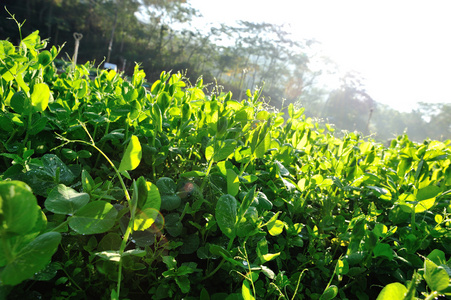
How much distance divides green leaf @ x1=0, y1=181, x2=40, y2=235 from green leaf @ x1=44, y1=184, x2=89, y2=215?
161 mm

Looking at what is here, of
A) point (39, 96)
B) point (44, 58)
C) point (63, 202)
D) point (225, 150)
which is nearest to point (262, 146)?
point (225, 150)

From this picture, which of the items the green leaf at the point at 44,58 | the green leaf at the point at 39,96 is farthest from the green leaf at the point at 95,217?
the green leaf at the point at 44,58

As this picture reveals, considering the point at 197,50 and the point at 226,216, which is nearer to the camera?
the point at 226,216

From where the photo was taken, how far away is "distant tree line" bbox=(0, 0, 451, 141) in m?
24.3

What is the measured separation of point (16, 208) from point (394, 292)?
0.49 meters

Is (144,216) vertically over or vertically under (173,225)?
over

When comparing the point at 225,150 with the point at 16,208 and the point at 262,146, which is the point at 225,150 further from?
the point at 16,208

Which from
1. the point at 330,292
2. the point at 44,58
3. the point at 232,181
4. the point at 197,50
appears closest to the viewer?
the point at 330,292

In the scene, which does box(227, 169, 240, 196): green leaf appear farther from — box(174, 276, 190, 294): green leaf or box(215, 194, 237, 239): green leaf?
box(174, 276, 190, 294): green leaf

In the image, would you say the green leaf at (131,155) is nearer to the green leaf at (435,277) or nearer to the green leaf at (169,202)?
the green leaf at (169,202)

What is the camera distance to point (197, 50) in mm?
30719

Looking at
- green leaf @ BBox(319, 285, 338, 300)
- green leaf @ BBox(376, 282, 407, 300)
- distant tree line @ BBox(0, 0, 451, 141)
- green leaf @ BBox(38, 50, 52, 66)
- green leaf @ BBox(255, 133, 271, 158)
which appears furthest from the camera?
distant tree line @ BBox(0, 0, 451, 141)

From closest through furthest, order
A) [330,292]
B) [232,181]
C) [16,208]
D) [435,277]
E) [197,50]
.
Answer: [16,208] < [435,277] < [330,292] < [232,181] < [197,50]

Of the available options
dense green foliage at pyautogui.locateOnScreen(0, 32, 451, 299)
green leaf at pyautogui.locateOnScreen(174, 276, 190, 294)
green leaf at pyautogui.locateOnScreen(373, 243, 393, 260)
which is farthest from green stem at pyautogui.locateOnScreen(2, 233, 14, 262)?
green leaf at pyautogui.locateOnScreen(373, 243, 393, 260)
